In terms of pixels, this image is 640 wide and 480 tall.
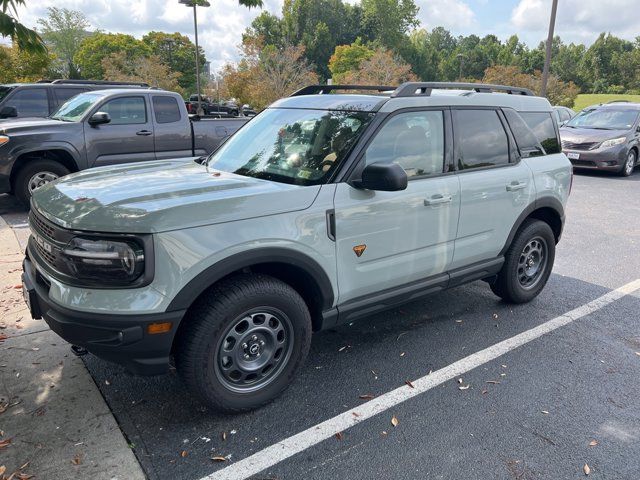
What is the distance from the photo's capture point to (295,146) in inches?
137

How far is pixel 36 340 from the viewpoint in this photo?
12.3ft

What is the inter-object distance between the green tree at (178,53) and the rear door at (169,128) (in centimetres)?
5446

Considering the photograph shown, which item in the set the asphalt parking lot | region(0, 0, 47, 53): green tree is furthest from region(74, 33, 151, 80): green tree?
the asphalt parking lot

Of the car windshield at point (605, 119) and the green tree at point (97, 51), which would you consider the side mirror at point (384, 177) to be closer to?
the car windshield at point (605, 119)

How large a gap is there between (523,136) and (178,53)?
210ft

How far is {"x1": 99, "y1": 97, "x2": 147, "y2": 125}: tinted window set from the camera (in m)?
8.33

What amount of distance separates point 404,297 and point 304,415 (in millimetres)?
1121

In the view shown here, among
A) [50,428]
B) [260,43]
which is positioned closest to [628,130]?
[50,428]

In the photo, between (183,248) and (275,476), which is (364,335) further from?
(183,248)

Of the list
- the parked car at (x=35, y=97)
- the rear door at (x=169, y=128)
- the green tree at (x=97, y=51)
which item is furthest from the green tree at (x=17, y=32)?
the green tree at (x=97, y=51)

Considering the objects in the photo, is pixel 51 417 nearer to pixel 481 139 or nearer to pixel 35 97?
pixel 481 139

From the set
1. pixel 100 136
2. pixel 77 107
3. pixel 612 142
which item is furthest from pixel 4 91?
pixel 612 142

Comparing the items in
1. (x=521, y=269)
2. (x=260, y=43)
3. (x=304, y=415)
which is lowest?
(x=304, y=415)

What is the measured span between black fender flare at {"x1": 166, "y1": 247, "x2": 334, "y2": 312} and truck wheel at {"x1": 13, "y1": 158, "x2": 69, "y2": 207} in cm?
614
